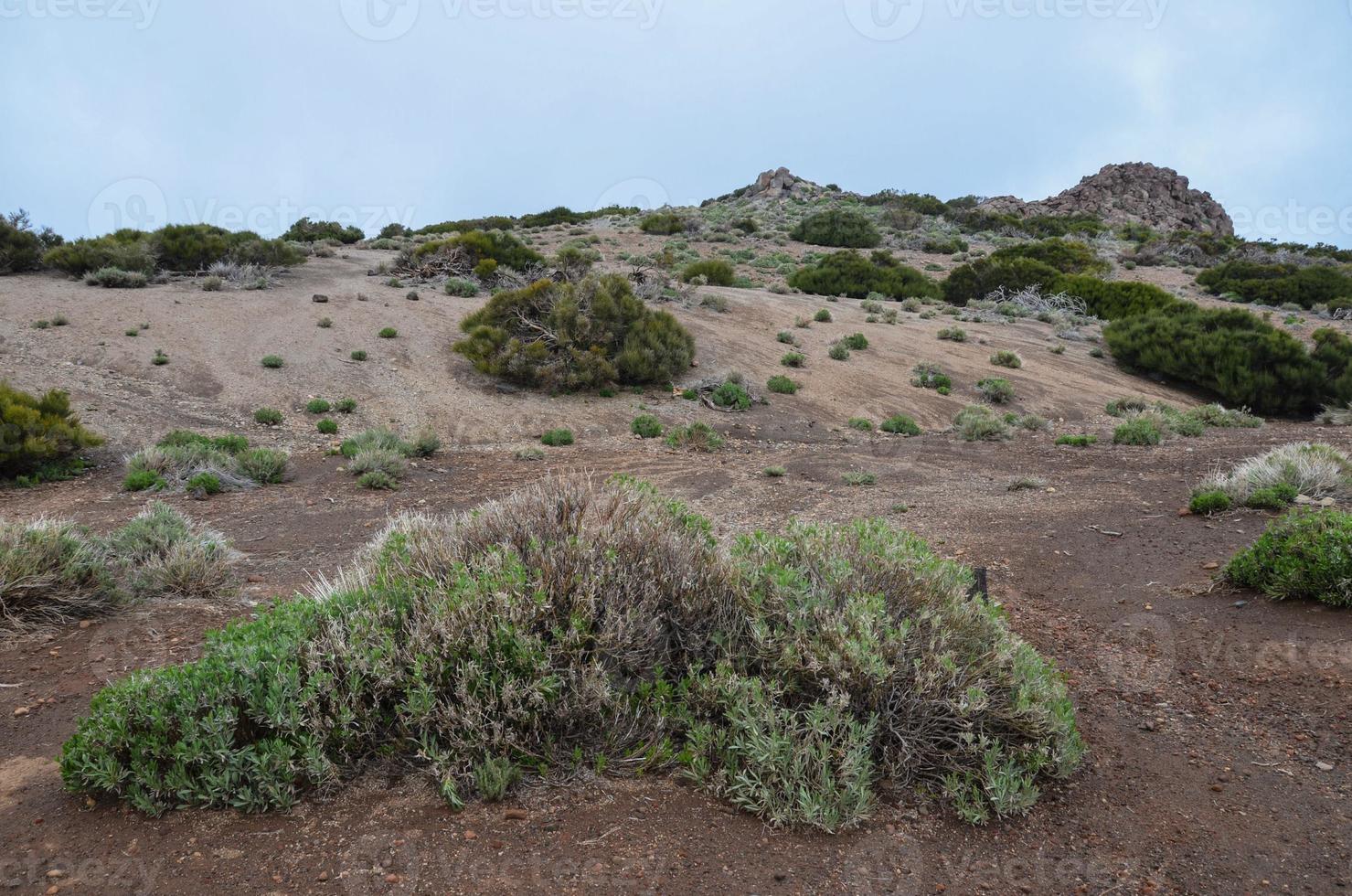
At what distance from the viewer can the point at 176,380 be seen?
1348 cm

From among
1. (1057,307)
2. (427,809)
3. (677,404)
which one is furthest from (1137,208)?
(427,809)

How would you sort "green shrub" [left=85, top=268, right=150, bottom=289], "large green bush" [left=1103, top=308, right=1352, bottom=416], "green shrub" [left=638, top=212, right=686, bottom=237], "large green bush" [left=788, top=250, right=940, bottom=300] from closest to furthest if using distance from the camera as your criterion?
"large green bush" [left=1103, top=308, right=1352, bottom=416]
"green shrub" [left=85, top=268, right=150, bottom=289]
"large green bush" [left=788, top=250, right=940, bottom=300]
"green shrub" [left=638, top=212, right=686, bottom=237]

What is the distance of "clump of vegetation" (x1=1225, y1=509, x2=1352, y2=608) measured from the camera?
443cm

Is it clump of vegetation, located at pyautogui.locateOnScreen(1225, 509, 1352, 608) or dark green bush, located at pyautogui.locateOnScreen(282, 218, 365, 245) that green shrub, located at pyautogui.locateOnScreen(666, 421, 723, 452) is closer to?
clump of vegetation, located at pyautogui.locateOnScreen(1225, 509, 1352, 608)

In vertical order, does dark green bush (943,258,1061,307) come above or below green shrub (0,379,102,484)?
above

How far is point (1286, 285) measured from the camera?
92.9ft

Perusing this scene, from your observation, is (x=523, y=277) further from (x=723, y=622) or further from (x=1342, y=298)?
(x=1342, y=298)

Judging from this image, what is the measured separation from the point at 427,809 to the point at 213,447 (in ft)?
31.3

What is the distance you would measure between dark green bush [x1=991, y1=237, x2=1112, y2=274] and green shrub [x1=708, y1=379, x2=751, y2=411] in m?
20.3

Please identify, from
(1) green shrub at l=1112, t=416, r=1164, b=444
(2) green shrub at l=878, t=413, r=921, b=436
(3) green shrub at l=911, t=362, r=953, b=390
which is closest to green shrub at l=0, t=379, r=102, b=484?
(2) green shrub at l=878, t=413, r=921, b=436

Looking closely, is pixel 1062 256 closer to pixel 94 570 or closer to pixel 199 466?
pixel 199 466

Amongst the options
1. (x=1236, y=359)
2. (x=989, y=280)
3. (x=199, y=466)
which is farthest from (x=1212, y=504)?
(x=989, y=280)

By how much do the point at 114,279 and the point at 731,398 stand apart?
1536cm

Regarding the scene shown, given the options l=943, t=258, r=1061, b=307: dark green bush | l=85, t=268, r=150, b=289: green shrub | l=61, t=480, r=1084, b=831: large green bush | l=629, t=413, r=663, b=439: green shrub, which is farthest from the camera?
l=943, t=258, r=1061, b=307: dark green bush
